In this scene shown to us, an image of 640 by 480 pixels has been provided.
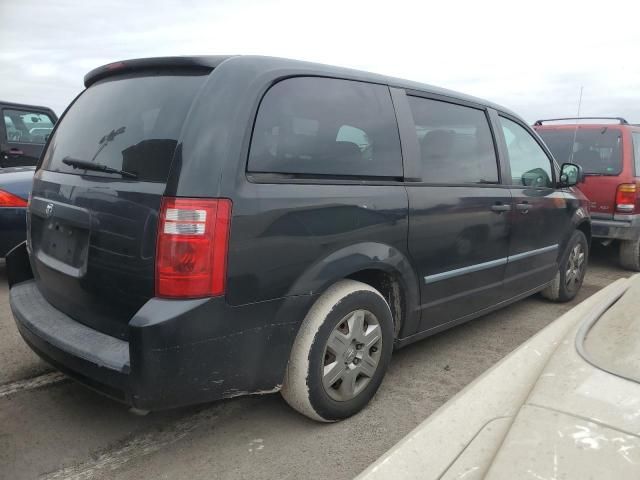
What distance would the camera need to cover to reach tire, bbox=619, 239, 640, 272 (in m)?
5.94

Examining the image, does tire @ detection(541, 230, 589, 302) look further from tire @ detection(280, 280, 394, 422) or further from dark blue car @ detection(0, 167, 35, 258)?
dark blue car @ detection(0, 167, 35, 258)

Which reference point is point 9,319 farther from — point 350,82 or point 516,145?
point 516,145

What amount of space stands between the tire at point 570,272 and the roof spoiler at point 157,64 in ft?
11.3

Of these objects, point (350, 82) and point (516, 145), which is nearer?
point (350, 82)

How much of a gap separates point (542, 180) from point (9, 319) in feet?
13.8

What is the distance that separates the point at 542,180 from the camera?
159 inches

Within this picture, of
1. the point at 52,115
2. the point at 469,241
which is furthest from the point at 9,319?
the point at 52,115

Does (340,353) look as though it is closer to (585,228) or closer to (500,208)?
(500,208)

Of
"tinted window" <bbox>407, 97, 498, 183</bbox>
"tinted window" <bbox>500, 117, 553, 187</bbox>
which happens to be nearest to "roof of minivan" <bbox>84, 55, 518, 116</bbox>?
"tinted window" <bbox>407, 97, 498, 183</bbox>

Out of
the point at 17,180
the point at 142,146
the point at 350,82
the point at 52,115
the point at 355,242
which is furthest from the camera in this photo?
the point at 52,115

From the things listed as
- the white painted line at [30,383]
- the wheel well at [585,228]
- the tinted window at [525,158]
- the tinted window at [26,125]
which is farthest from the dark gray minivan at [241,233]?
the tinted window at [26,125]

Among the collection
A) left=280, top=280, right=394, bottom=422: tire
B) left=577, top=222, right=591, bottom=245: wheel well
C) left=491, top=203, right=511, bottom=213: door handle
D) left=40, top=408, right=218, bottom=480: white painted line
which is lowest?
left=40, top=408, right=218, bottom=480: white painted line

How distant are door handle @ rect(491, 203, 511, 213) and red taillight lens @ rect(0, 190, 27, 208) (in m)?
3.86

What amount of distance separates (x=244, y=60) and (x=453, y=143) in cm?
151
